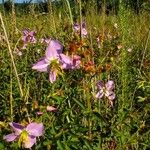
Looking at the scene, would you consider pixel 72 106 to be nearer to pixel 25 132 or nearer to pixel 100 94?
pixel 100 94

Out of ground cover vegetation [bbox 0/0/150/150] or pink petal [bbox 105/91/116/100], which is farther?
pink petal [bbox 105/91/116/100]

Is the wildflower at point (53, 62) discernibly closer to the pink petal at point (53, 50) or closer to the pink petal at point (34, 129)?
the pink petal at point (53, 50)

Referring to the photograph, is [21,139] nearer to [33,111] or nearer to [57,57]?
[33,111]

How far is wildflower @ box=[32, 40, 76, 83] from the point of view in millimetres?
1627

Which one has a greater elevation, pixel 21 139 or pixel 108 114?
pixel 21 139

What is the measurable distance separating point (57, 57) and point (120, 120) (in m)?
0.51

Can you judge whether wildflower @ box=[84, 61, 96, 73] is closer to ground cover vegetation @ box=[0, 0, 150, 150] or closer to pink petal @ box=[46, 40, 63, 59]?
ground cover vegetation @ box=[0, 0, 150, 150]

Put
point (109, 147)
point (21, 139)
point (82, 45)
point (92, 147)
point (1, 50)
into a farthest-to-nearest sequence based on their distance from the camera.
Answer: point (1, 50) < point (109, 147) < point (92, 147) < point (82, 45) < point (21, 139)

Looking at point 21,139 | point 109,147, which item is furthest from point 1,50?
point 21,139

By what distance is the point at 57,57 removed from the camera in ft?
5.39

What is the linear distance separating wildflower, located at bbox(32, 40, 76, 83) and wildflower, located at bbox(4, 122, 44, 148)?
18cm

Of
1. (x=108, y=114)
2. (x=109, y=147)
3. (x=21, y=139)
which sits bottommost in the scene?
(x=109, y=147)

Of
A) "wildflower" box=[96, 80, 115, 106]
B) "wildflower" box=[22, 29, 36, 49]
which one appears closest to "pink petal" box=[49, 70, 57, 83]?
"wildflower" box=[96, 80, 115, 106]

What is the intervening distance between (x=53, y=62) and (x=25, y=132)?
27cm
